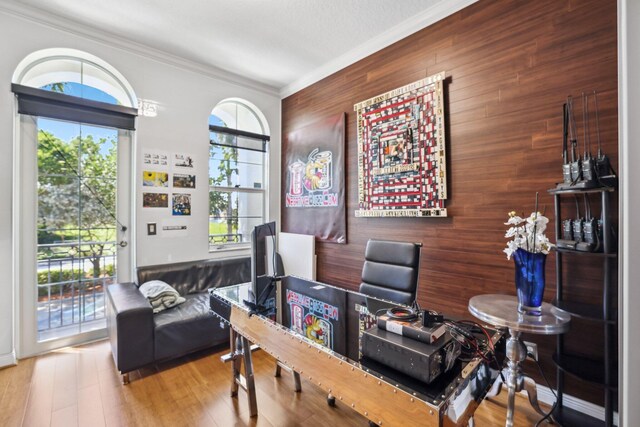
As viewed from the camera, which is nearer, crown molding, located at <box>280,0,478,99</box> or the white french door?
crown molding, located at <box>280,0,478,99</box>

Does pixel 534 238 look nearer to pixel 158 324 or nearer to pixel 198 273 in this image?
pixel 158 324

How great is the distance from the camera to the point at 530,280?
155 centimetres

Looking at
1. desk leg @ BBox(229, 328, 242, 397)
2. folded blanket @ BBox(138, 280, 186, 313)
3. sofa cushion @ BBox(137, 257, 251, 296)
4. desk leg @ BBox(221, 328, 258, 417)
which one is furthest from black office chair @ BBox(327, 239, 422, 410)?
sofa cushion @ BBox(137, 257, 251, 296)

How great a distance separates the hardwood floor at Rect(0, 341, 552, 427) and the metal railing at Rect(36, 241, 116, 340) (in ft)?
1.30

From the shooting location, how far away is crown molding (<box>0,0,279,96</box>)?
250 centimetres

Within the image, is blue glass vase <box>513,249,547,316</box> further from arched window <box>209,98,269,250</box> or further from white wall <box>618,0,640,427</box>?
arched window <box>209,98,269,250</box>

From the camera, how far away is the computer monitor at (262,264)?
64.2 inches

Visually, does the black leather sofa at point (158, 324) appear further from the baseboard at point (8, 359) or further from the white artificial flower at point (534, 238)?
the white artificial flower at point (534, 238)

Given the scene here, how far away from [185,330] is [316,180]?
83.5 inches

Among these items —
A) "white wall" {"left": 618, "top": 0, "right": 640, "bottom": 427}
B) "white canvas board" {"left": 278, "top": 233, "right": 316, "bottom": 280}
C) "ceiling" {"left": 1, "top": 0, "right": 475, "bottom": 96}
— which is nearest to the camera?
"white wall" {"left": 618, "top": 0, "right": 640, "bottom": 427}

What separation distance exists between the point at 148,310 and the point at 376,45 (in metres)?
3.18

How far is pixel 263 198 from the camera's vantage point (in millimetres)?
4207

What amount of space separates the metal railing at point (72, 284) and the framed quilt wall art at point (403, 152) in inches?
107

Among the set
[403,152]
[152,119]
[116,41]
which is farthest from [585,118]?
[116,41]
